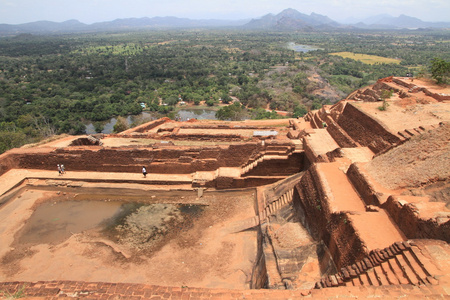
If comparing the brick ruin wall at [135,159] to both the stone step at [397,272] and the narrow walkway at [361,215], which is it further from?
the stone step at [397,272]

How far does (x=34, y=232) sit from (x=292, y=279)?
9479 mm

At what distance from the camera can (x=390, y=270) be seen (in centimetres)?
487

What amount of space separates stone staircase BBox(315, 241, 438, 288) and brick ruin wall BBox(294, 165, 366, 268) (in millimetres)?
329

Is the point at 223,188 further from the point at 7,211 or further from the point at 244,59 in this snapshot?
the point at 244,59

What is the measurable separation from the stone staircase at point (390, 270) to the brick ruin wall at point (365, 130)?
504cm

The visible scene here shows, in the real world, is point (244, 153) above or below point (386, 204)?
below

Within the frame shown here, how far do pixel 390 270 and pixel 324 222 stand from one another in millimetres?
2260

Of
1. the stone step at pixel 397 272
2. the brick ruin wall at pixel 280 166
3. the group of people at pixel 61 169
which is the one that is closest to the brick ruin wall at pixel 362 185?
the stone step at pixel 397 272

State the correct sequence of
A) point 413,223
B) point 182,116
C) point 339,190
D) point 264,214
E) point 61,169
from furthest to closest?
point 182,116
point 61,169
point 264,214
point 339,190
point 413,223

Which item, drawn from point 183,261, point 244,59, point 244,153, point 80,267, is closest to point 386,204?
point 183,261

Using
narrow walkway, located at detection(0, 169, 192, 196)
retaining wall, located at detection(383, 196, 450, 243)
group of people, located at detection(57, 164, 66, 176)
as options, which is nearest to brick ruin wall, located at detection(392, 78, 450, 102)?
retaining wall, located at detection(383, 196, 450, 243)

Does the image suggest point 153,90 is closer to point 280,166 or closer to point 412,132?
point 280,166

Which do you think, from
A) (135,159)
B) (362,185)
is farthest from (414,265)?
(135,159)

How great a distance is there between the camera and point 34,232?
1007cm
